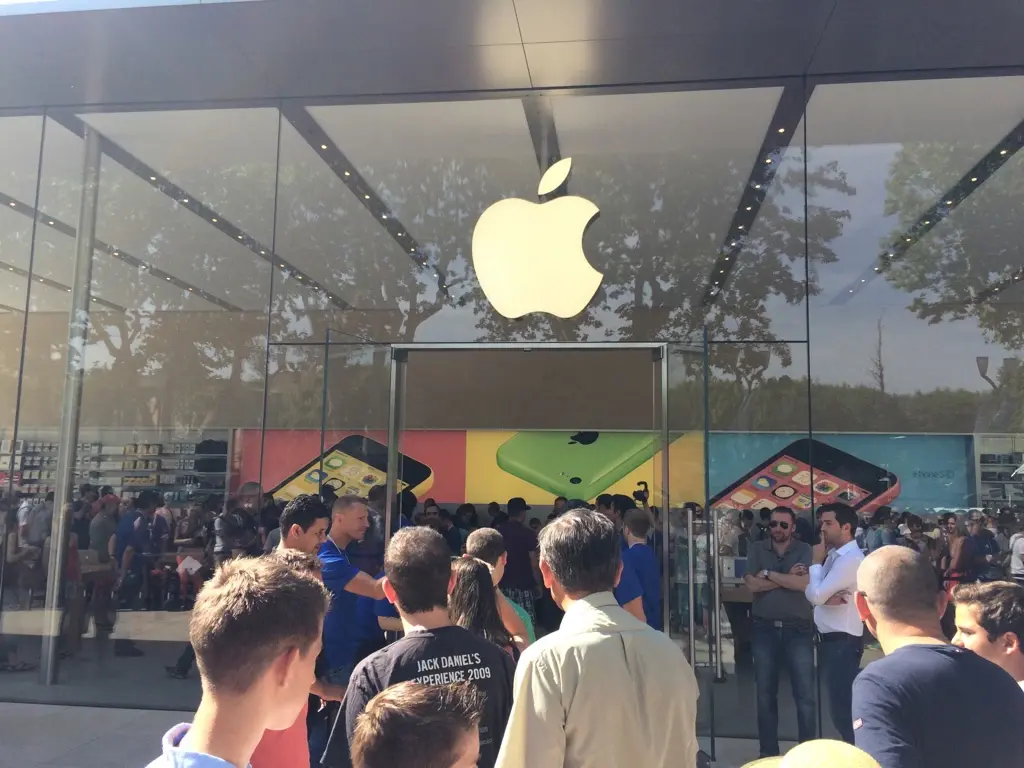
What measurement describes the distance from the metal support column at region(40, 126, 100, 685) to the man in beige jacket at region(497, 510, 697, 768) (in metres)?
6.55

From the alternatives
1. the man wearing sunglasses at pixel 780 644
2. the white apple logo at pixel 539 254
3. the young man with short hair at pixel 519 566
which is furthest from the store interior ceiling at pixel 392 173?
the man wearing sunglasses at pixel 780 644

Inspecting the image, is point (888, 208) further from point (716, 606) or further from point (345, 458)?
point (345, 458)

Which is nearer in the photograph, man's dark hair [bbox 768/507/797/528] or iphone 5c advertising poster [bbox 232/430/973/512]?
man's dark hair [bbox 768/507/797/528]

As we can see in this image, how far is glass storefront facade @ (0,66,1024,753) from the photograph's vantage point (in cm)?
656

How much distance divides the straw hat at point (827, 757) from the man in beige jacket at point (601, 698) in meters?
1.00

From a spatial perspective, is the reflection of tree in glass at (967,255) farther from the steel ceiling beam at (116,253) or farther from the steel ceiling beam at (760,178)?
the steel ceiling beam at (116,253)

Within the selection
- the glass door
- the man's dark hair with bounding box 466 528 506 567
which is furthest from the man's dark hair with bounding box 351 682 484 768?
the glass door

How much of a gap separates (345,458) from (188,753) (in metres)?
5.34

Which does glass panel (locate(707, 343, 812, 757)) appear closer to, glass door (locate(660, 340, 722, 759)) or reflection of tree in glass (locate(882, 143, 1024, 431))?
glass door (locate(660, 340, 722, 759))

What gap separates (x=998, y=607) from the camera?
2271 mm

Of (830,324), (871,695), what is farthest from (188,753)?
(830,324)

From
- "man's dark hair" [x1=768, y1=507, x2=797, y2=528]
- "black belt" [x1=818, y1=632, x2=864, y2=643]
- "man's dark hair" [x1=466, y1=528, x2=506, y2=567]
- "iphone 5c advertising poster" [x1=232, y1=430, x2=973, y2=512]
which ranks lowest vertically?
"black belt" [x1=818, y1=632, x2=864, y2=643]

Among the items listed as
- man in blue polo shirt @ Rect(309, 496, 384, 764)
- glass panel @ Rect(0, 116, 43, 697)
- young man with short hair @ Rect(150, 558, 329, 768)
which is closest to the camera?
young man with short hair @ Rect(150, 558, 329, 768)

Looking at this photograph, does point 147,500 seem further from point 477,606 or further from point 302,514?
point 477,606
